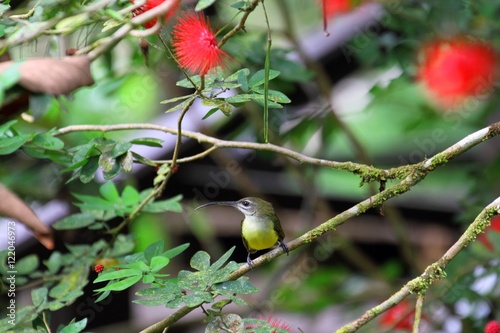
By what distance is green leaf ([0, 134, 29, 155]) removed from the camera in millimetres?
1363

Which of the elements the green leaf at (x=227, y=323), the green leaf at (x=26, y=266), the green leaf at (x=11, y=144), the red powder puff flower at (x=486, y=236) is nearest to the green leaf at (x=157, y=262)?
the green leaf at (x=227, y=323)

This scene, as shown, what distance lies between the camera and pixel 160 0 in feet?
4.30

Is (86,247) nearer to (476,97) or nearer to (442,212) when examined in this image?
(476,97)

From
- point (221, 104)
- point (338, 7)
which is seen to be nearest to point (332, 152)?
point (338, 7)

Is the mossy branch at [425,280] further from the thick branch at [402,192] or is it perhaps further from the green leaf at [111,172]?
the green leaf at [111,172]

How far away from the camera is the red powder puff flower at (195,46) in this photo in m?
1.23

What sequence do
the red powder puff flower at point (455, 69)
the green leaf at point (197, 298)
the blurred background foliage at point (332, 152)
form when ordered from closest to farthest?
the green leaf at point (197, 298)
the blurred background foliage at point (332, 152)
the red powder puff flower at point (455, 69)

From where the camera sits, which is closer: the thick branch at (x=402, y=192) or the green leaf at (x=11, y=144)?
the thick branch at (x=402, y=192)

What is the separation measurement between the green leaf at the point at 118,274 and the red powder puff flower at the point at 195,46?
33 centimetres

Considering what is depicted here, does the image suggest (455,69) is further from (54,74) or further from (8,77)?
(8,77)

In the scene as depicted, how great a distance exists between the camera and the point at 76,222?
1619 mm

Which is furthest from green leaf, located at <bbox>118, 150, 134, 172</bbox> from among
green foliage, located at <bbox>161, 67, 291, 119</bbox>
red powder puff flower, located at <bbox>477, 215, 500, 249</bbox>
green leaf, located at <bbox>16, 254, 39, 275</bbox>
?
red powder puff flower, located at <bbox>477, 215, 500, 249</bbox>

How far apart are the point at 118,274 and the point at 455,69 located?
1.38m

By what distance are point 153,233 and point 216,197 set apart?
10.3 inches
